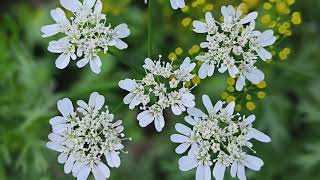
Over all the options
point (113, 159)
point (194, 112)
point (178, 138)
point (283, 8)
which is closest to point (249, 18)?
point (283, 8)

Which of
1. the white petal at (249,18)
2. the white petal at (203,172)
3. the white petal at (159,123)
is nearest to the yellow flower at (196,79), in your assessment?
the white petal at (159,123)

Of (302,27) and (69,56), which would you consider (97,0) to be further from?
(302,27)

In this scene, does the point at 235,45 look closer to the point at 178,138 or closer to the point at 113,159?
the point at 178,138

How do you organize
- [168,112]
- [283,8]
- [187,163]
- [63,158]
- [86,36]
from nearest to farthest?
[187,163], [63,158], [86,36], [283,8], [168,112]

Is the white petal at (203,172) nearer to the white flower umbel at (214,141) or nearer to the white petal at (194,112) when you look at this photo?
the white flower umbel at (214,141)

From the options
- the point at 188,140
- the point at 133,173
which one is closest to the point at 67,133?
the point at 188,140
